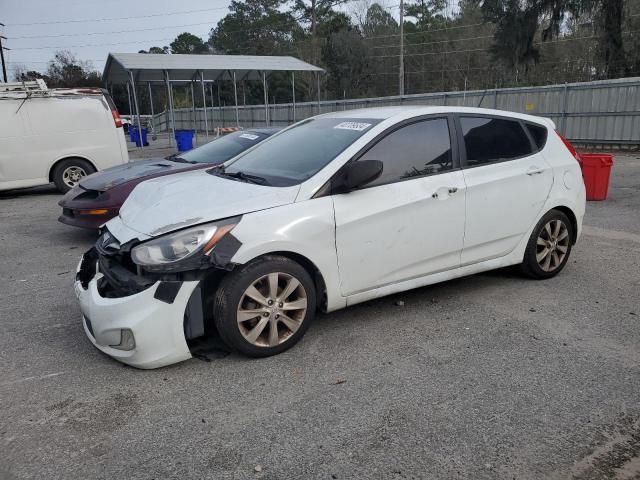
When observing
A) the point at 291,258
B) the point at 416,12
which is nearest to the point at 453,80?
the point at 416,12

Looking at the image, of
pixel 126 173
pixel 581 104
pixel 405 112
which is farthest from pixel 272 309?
pixel 581 104

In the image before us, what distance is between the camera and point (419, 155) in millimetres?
4047

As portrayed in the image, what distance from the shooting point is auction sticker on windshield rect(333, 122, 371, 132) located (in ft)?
13.1

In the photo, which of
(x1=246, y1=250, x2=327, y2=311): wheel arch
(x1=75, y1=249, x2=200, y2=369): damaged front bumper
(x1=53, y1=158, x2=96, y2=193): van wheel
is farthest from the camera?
(x1=53, y1=158, x2=96, y2=193): van wheel

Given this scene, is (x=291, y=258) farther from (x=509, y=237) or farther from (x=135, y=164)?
(x=135, y=164)

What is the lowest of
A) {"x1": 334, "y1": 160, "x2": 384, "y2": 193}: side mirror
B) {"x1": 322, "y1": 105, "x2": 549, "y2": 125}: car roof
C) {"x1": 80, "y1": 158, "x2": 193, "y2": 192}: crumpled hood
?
{"x1": 80, "y1": 158, "x2": 193, "y2": 192}: crumpled hood

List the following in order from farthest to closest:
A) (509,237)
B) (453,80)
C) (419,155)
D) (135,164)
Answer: (453,80), (135,164), (509,237), (419,155)

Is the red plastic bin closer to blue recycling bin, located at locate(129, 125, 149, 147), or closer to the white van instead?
the white van

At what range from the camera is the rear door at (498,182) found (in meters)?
4.24

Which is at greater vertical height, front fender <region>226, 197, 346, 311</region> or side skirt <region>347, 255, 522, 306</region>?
front fender <region>226, 197, 346, 311</region>

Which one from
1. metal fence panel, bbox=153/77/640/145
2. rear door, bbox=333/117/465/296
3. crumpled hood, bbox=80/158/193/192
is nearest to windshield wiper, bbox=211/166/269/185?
rear door, bbox=333/117/465/296

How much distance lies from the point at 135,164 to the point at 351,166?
454cm

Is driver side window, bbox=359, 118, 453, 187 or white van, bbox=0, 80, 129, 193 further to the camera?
white van, bbox=0, 80, 129, 193

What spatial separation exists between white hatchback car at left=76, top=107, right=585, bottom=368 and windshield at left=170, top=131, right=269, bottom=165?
7.70 feet
